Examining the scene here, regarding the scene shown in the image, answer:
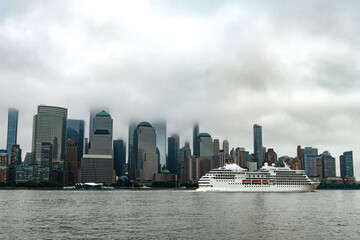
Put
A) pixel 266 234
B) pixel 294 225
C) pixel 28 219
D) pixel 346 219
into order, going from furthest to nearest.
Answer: pixel 346 219
pixel 28 219
pixel 294 225
pixel 266 234

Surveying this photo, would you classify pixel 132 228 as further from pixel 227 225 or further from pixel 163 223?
pixel 227 225

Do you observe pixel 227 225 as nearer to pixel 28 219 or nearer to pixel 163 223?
pixel 163 223

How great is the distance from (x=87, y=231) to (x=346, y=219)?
167 ft

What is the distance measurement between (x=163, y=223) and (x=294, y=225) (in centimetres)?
2200

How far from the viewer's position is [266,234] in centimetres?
5947

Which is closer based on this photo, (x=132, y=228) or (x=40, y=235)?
(x=40, y=235)

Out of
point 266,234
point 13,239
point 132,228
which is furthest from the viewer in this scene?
point 132,228

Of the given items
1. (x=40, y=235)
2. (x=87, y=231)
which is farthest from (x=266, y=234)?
(x=40, y=235)

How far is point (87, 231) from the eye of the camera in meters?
61.2

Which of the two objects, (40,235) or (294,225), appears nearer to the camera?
(40,235)

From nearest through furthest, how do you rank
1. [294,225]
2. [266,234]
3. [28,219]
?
1. [266,234]
2. [294,225]
3. [28,219]

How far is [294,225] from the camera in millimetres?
69562

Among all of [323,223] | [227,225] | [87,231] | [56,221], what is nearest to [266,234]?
[227,225]

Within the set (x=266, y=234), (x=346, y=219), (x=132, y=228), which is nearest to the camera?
(x=266, y=234)
